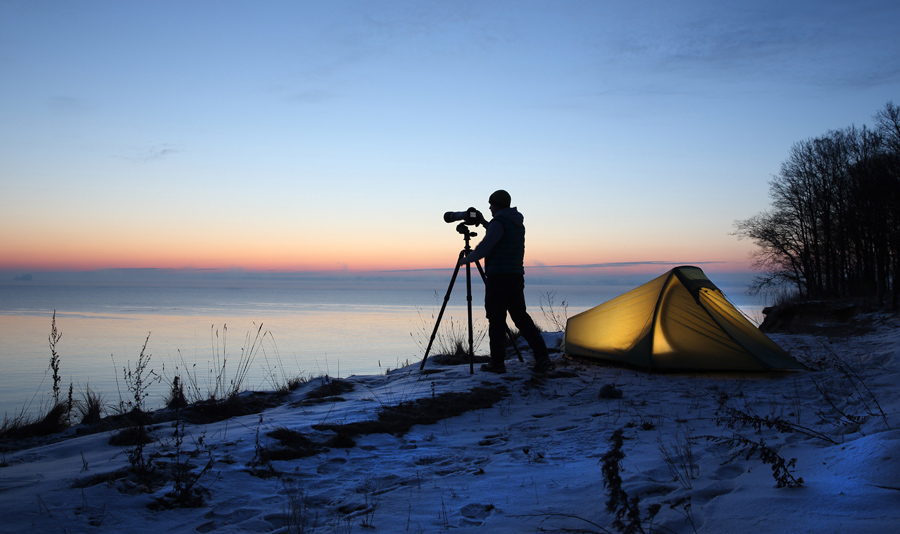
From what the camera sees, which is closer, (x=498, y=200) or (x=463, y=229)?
(x=498, y=200)

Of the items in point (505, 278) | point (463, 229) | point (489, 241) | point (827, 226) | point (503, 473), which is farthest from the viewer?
point (827, 226)

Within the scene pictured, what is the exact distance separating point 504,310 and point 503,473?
325cm

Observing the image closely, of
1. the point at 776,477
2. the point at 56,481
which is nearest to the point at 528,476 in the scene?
the point at 776,477

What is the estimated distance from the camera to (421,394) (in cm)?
528

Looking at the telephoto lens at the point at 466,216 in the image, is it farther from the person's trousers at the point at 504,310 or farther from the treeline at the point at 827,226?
the treeline at the point at 827,226

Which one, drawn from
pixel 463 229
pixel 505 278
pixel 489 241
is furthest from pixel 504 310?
pixel 463 229

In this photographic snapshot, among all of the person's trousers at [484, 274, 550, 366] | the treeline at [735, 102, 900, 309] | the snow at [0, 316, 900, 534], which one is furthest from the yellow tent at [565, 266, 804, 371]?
the treeline at [735, 102, 900, 309]

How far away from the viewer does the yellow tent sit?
6.16 m

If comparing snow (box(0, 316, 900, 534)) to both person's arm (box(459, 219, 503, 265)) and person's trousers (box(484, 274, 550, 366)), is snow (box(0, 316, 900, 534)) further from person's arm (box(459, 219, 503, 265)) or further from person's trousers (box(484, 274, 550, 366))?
person's arm (box(459, 219, 503, 265))

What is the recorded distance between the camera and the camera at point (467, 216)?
6434 millimetres

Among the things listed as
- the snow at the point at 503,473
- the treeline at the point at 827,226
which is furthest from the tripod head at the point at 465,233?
the treeline at the point at 827,226

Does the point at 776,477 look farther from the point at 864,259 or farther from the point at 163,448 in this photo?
the point at 864,259

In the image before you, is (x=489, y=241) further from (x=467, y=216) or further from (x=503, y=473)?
(x=503, y=473)

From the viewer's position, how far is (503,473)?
3043mm
